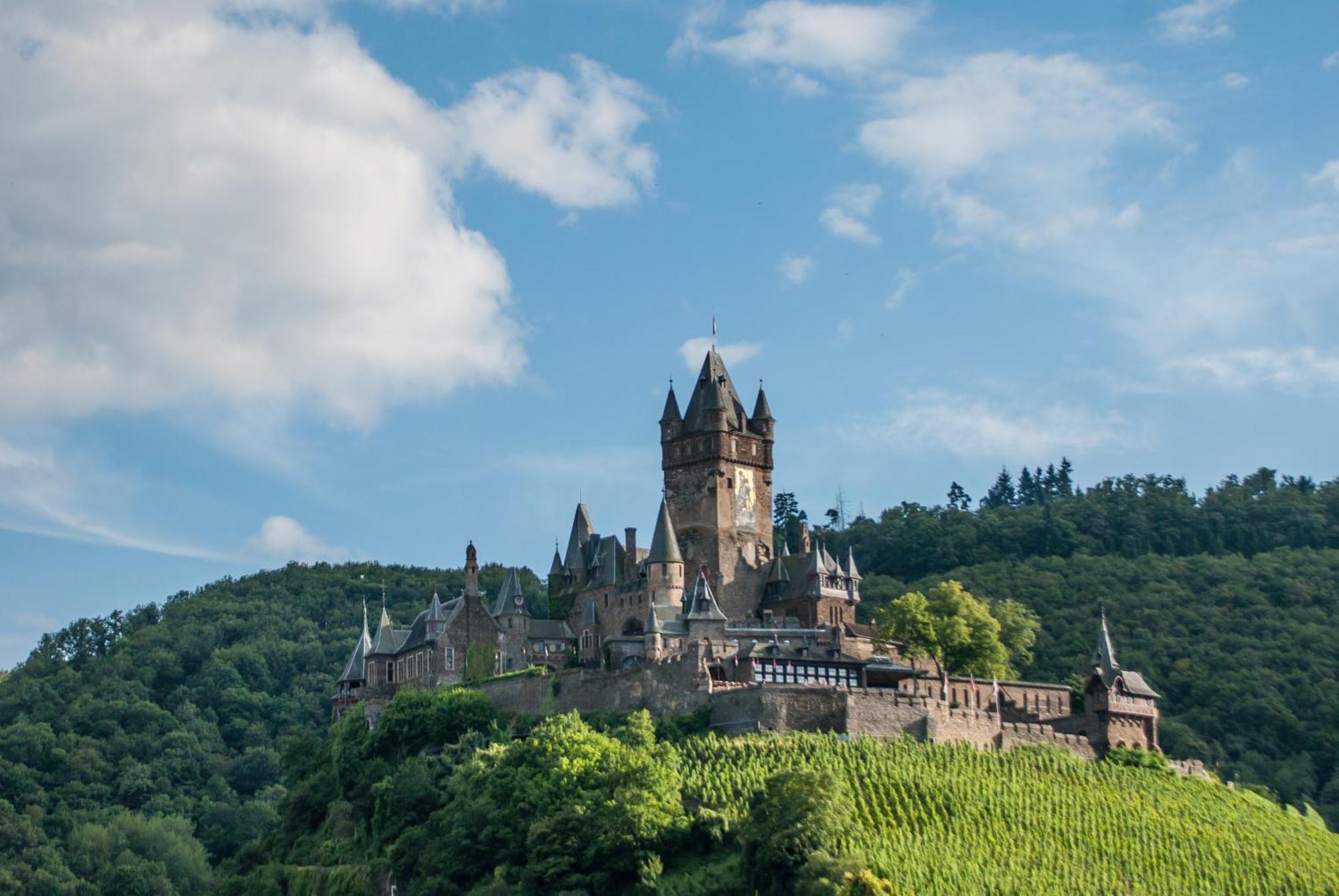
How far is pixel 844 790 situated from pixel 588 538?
24.9m

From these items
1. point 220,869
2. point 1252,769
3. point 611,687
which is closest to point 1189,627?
point 1252,769

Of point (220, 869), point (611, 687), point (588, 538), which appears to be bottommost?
point (220, 869)

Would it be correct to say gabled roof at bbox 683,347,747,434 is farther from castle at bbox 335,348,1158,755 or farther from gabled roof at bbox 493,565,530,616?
gabled roof at bbox 493,565,530,616

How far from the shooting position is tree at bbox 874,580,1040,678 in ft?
244

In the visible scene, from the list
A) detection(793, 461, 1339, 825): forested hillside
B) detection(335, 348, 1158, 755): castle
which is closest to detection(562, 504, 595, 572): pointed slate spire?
detection(335, 348, 1158, 755): castle

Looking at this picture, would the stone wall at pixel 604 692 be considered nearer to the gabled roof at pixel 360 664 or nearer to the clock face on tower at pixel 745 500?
the clock face on tower at pixel 745 500

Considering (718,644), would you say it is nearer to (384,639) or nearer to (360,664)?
(384,639)

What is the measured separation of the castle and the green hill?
1.61 metres

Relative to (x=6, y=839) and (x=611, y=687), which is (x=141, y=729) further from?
(x=611, y=687)

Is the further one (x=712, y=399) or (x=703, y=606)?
(x=712, y=399)

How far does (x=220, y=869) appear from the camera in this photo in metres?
86.3

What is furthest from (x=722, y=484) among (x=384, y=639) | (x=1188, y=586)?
(x=1188, y=586)

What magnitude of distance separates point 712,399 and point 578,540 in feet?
27.2

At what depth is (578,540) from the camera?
8369 cm
